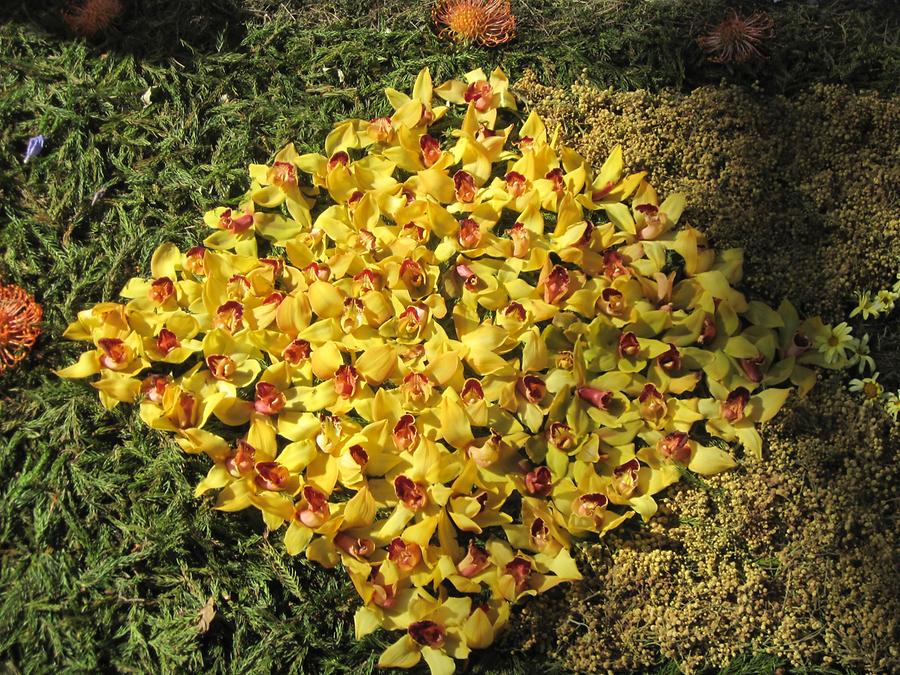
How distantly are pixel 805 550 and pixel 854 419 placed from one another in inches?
15.4

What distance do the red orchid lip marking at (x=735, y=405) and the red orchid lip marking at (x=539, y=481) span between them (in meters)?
0.52

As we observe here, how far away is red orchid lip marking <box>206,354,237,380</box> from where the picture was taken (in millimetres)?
2176

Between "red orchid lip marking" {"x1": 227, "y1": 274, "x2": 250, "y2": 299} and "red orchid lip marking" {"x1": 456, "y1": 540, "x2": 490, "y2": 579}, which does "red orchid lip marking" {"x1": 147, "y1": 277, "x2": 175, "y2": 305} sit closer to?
"red orchid lip marking" {"x1": 227, "y1": 274, "x2": 250, "y2": 299}

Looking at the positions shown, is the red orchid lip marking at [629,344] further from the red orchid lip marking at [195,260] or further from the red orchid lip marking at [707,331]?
the red orchid lip marking at [195,260]

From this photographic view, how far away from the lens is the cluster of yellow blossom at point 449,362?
6.70ft

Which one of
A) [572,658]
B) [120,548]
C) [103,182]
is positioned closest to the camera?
[572,658]

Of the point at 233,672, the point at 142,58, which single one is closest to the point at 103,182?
the point at 142,58

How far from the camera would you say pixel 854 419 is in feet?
7.04

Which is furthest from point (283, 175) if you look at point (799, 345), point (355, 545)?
point (799, 345)

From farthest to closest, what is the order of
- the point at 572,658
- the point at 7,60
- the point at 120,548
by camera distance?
the point at 7,60 < the point at 120,548 < the point at 572,658

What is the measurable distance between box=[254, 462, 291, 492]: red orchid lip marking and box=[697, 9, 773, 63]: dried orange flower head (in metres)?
2.09

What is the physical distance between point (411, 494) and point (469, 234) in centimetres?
79

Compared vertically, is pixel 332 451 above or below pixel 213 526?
above

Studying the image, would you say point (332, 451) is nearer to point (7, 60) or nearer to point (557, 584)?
point (557, 584)
